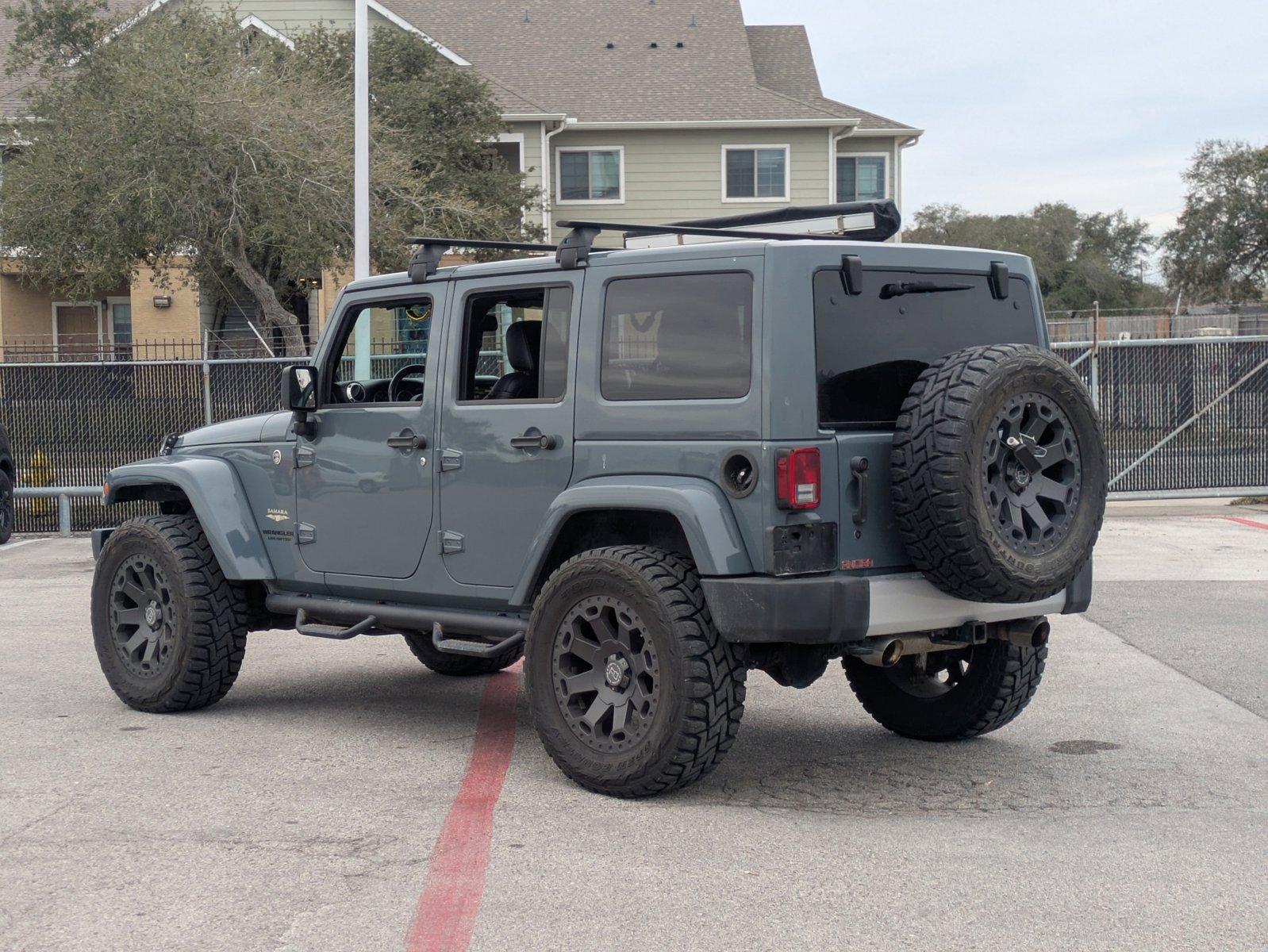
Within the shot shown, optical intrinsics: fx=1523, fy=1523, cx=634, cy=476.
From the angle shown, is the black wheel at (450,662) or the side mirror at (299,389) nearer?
the side mirror at (299,389)

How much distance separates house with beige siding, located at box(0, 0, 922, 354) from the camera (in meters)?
32.0

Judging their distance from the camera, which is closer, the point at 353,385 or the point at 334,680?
the point at 353,385

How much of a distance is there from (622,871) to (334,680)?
423 centimetres

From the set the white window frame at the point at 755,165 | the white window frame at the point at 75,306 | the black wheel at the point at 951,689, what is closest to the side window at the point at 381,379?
the black wheel at the point at 951,689

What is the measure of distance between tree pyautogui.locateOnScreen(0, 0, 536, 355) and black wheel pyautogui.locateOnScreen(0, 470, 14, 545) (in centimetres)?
718

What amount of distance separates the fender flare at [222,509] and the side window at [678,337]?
7.74ft

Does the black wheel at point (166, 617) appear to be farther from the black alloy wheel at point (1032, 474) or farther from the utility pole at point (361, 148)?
the utility pole at point (361, 148)

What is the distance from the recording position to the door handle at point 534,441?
6332 millimetres

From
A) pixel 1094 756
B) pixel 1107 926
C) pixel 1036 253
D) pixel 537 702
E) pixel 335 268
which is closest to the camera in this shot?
pixel 1107 926

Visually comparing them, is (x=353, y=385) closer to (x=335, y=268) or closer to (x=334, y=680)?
(x=334, y=680)

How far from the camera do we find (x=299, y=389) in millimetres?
7359

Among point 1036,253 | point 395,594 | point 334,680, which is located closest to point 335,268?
point 334,680

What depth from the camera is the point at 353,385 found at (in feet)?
24.5

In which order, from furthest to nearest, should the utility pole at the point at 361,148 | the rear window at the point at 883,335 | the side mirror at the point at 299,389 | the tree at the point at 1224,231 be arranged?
1. the tree at the point at 1224,231
2. the utility pole at the point at 361,148
3. the side mirror at the point at 299,389
4. the rear window at the point at 883,335
